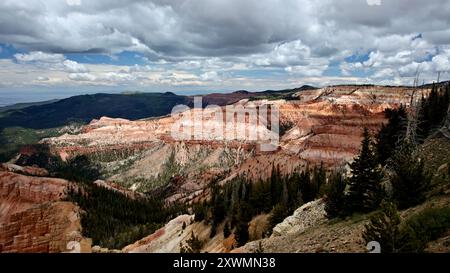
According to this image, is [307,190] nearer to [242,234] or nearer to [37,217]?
[242,234]

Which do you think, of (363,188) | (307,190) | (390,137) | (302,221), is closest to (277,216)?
(302,221)

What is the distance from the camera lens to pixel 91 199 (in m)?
143

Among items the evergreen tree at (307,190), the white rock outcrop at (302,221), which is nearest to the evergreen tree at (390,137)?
the evergreen tree at (307,190)

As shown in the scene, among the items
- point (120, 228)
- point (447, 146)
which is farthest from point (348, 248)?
point (120, 228)

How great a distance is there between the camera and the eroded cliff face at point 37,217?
10900 cm

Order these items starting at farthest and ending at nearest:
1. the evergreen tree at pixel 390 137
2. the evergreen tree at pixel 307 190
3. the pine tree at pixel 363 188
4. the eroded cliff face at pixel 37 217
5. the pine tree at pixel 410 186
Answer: the eroded cliff face at pixel 37 217 → the evergreen tree at pixel 307 190 → the evergreen tree at pixel 390 137 → the pine tree at pixel 363 188 → the pine tree at pixel 410 186

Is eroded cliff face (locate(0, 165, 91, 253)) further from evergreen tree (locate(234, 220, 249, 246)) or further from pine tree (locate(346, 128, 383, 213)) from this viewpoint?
pine tree (locate(346, 128, 383, 213))

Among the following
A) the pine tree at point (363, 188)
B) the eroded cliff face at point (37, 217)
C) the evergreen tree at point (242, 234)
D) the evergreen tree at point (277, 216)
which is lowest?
the eroded cliff face at point (37, 217)

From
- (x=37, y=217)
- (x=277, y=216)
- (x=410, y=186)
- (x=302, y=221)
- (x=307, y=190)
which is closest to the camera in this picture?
(x=410, y=186)

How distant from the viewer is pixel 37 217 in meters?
122

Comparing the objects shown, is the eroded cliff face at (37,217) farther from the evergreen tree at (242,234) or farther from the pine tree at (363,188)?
the pine tree at (363,188)

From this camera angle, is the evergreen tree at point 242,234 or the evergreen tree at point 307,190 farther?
the evergreen tree at point 307,190
